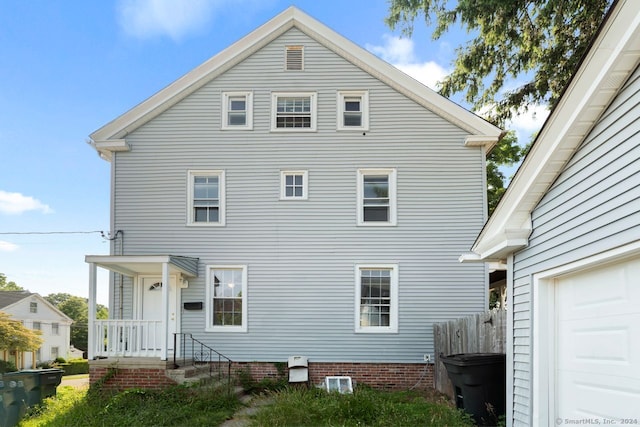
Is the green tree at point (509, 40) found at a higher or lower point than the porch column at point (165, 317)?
higher

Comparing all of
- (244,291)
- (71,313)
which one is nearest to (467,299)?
(244,291)

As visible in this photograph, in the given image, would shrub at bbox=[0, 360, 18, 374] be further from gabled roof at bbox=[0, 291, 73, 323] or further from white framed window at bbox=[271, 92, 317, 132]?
white framed window at bbox=[271, 92, 317, 132]

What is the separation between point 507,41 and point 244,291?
9538 millimetres

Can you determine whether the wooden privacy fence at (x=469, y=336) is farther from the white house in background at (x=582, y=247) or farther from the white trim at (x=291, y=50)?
the white trim at (x=291, y=50)

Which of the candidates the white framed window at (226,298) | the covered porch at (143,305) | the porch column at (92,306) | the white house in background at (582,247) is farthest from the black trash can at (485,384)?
the porch column at (92,306)

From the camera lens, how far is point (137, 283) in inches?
461

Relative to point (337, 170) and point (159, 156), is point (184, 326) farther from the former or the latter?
point (337, 170)

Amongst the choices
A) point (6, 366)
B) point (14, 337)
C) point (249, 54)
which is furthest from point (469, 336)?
point (14, 337)

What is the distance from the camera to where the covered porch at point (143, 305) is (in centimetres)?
991

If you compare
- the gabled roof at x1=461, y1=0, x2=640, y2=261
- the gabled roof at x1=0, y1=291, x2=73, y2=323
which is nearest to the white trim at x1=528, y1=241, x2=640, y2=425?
the gabled roof at x1=461, y1=0, x2=640, y2=261

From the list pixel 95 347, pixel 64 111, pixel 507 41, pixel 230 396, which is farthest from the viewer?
pixel 64 111

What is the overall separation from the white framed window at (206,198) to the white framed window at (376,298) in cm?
361

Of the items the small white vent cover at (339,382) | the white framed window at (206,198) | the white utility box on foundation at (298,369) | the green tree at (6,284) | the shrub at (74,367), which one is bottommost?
the shrub at (74,367)

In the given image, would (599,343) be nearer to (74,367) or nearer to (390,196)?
(390,196)
